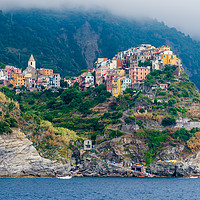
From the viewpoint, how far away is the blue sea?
270ft

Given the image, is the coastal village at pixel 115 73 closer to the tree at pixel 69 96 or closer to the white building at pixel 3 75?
the white building at pixel 3 75

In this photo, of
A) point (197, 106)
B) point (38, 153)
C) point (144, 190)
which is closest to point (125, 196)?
point (144, 190)

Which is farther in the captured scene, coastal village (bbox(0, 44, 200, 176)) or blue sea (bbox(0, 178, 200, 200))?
coastal village (bbox(0, 44, 200, 176))

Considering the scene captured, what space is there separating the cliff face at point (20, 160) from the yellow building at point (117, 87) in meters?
42.5

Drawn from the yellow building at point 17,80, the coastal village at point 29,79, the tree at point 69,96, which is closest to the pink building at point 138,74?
the tree at point 69,96

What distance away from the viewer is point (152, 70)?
15212cm

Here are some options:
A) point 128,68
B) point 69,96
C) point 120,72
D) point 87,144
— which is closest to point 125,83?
point 120,72

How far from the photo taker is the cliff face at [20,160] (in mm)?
105062

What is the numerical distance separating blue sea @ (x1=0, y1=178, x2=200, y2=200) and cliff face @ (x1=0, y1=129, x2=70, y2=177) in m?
2.58

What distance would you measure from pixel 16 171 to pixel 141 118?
37079mm

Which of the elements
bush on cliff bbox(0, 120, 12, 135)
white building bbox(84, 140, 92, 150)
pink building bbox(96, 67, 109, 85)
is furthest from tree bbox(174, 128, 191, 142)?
pink building bbox(96, 67, 109, 85)

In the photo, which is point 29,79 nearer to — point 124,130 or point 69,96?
point 69,96

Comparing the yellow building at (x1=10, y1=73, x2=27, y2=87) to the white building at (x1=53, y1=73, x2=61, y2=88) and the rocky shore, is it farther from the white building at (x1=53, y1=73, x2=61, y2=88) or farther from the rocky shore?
the rocky shore

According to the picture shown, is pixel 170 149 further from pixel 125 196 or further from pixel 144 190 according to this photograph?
pixel 125 196
